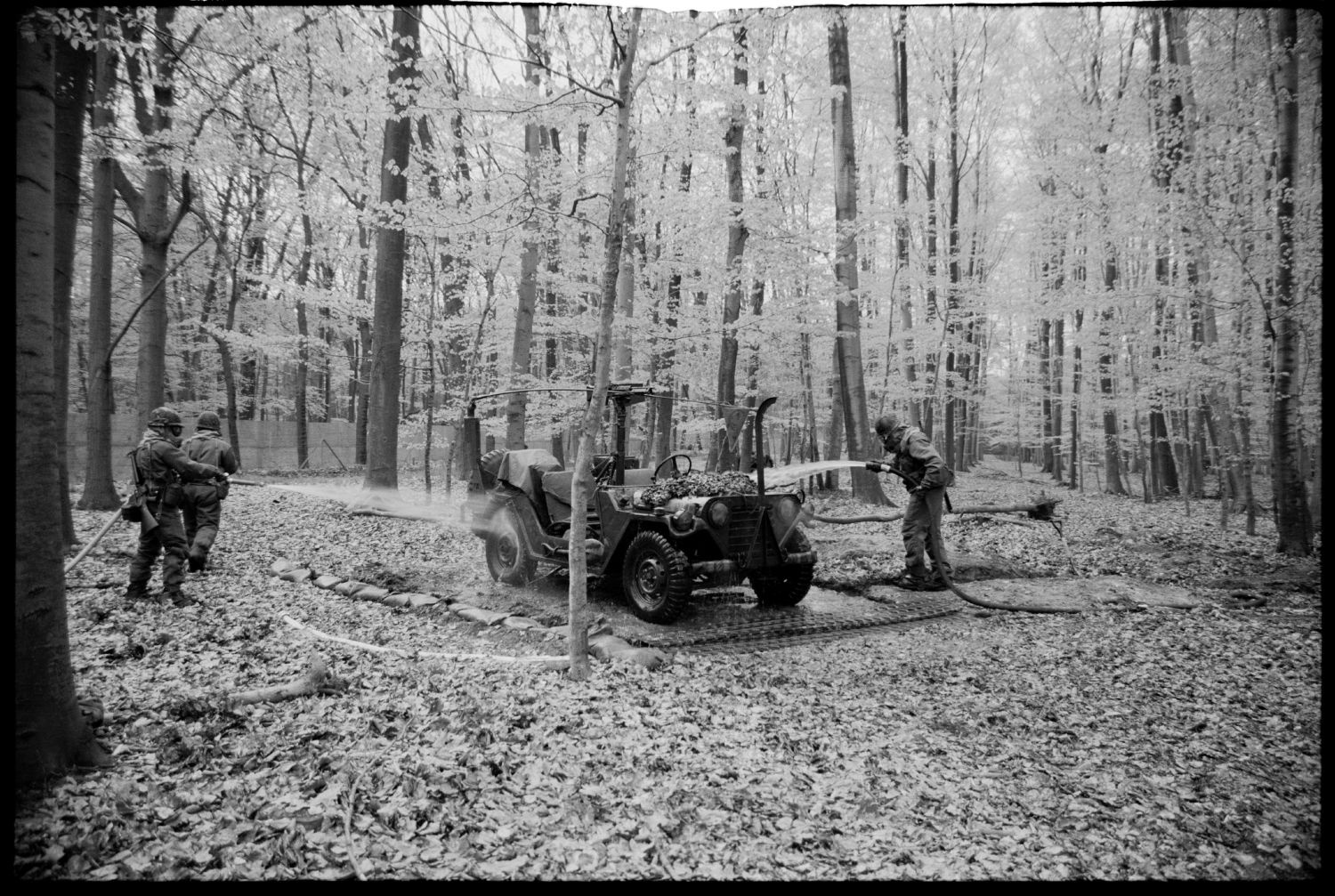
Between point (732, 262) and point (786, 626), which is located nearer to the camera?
point (786, 626)

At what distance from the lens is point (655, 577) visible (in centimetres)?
510

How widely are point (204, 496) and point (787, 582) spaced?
4967 millimetres

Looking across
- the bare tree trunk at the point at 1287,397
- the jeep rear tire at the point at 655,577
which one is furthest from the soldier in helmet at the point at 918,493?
the bare tree trunk at the point at 1287,397

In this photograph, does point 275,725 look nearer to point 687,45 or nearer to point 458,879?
point 458,879

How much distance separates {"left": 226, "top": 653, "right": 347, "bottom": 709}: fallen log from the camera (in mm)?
2932

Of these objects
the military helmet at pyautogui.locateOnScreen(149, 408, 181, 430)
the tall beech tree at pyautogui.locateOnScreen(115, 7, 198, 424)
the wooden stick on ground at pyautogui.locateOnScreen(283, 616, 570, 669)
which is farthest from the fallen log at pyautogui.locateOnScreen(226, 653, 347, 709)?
the tall beech tree at pyautogui.locateOnScreen(115, 7, 198, 424)

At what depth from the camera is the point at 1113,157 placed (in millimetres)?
9469

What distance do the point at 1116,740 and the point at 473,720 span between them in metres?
3.00

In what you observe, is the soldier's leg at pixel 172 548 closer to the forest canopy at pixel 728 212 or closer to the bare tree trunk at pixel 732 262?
the forest canopy at pixel 728 212

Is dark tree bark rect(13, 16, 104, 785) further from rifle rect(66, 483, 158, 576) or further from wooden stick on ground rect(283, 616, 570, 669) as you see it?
rifle rect(66, 483, 158, 576)

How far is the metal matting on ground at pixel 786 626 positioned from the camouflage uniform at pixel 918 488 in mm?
442

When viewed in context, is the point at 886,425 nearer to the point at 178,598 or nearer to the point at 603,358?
the point at 603,358

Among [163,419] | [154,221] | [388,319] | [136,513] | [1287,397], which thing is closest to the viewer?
[136,513]

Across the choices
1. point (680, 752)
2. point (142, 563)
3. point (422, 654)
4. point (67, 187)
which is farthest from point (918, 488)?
point (67, 187)
